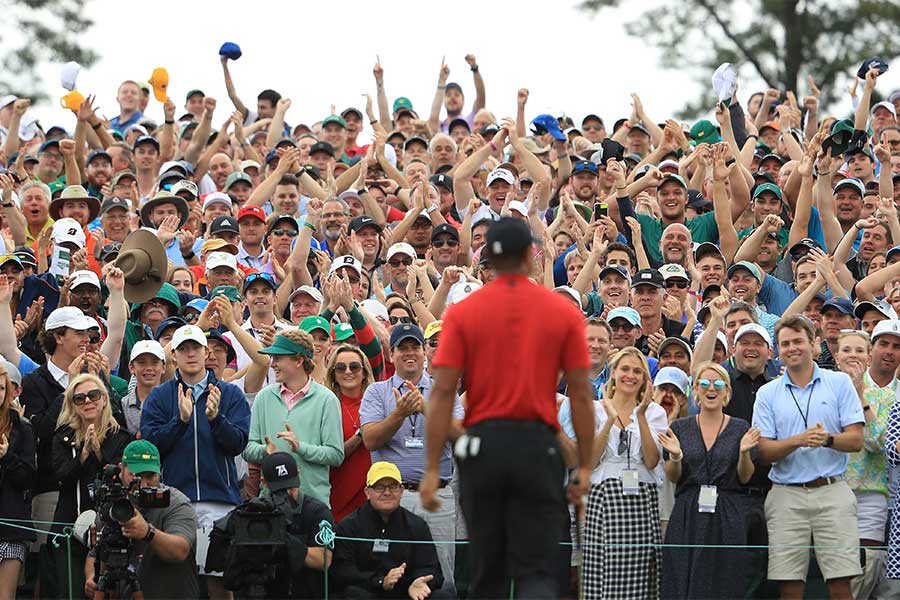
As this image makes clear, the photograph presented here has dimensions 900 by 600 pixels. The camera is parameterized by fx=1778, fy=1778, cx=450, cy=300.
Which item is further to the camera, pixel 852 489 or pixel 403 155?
pixel 403 155

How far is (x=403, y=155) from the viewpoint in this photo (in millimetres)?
20562

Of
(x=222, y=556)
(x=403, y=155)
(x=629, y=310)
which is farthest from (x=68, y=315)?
(x=403, y=155)

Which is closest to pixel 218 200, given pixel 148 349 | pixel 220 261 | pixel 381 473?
pixel 220 261

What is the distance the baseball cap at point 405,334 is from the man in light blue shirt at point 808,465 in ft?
8.16

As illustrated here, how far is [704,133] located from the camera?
20281mm

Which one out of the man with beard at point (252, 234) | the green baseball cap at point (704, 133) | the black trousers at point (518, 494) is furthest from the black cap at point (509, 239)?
the green baseball cap at point (704, 133)

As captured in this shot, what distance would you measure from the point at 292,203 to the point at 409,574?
6541 millimetres

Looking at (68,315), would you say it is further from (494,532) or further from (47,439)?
(494,532)

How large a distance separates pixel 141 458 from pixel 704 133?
33.9ft

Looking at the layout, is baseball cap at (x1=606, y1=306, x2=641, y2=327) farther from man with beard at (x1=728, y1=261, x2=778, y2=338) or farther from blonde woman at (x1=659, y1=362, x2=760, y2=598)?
blonde woman at (x1=659, y1=362, x2=760, y2=598)

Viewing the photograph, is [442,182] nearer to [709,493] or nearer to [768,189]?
[768,189]

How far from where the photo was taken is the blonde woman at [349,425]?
12.6 m

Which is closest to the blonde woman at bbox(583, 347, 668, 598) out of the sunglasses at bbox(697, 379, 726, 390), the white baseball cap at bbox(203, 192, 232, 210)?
the sunglasses at bbox(697, 379, 726, 390)

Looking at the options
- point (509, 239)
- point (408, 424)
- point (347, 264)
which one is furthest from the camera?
point (347, 264)
